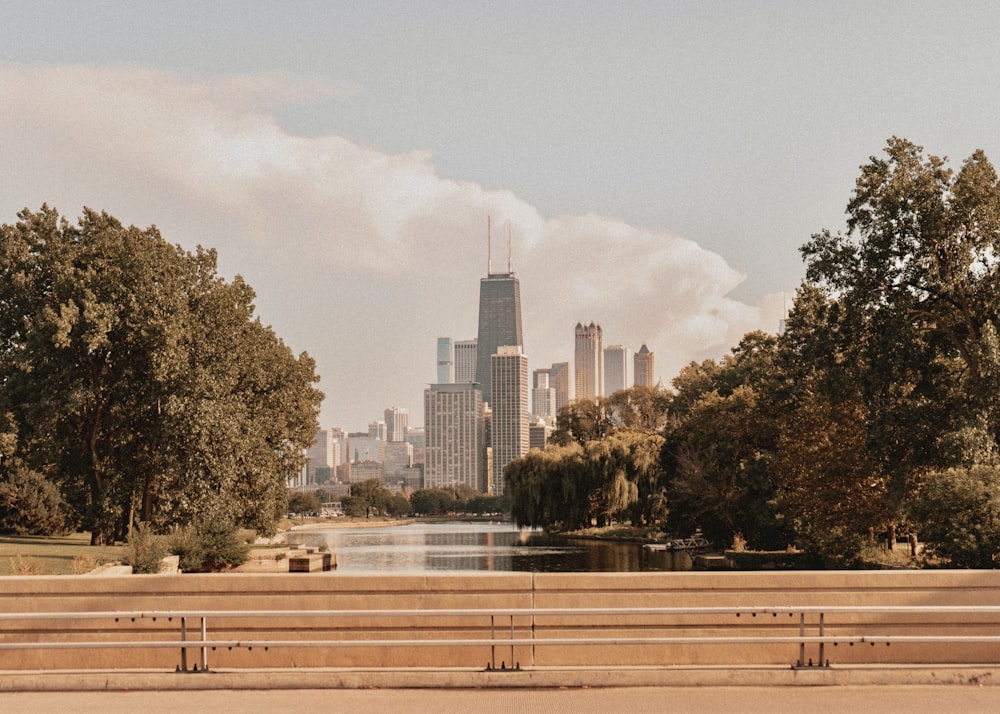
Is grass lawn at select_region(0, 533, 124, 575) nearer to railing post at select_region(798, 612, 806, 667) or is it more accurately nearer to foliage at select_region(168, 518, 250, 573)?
foliage at select_region(168, 518, 250, 573)

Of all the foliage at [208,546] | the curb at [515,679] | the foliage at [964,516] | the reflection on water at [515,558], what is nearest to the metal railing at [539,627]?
the curb at [515,679]

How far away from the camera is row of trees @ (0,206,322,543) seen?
4309cm

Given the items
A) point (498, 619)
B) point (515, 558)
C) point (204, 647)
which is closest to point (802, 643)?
point (498, 619)

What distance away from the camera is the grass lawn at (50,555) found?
30.1m

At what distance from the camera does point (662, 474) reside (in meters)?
70.4

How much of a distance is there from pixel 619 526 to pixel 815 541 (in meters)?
42.4

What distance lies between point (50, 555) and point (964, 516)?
31534mm

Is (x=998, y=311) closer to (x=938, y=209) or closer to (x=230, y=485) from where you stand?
(x=938, y=209)

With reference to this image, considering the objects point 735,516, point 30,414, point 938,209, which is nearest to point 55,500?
point 30,414

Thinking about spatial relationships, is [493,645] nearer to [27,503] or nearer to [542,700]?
[542,700]

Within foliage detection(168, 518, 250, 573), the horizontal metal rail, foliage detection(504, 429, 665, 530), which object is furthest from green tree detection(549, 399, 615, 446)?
the horizontal metal rail

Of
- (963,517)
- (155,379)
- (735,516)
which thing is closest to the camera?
(963,517)

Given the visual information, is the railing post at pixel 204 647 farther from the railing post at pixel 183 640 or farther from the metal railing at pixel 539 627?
the railing post at pixel 183 640

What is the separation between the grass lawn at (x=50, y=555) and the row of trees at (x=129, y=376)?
8.16ft
